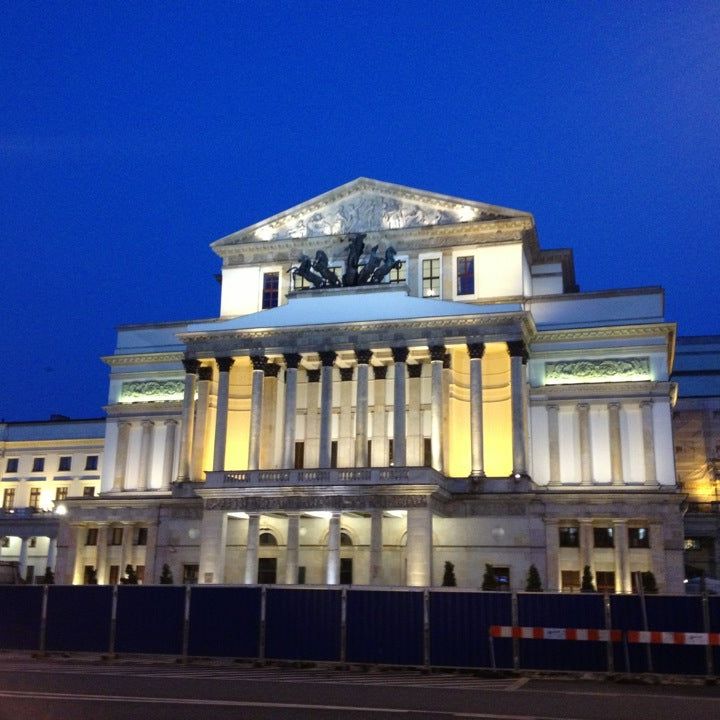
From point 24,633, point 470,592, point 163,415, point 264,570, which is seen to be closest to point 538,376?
point 264,570

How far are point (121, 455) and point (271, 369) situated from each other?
516 inches

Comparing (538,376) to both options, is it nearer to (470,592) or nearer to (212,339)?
(212,339)

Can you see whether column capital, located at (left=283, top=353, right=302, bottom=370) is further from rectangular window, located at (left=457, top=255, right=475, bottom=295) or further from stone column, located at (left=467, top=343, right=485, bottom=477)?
rectangular window, located at (left=457, top=255, right=475, bottom=295)

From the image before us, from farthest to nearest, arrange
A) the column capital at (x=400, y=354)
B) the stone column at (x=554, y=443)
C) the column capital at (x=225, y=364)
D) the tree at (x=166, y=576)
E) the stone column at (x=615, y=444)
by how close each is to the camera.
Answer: the column capital at (x=225, y=364), the stone column at (x=554, y=443), the column capital at (x=400, y=354), the stone column at (x=615, y=444), the tree at (x=166, y=576)

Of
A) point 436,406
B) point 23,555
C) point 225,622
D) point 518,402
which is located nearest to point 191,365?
point 436,406

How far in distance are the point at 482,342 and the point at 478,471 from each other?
7452 millimetres

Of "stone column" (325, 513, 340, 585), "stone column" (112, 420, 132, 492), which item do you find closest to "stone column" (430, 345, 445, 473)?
"stone column" (325, 513, 340, 585)

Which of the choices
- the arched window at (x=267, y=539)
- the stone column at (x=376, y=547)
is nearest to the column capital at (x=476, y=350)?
the stone column at (x=376, y=547)

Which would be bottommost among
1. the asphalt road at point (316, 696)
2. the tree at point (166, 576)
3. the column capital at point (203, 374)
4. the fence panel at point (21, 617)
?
the asphalt road at point (316, 696)

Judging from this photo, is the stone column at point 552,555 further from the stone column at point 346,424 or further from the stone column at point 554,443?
the stone column at point 346,424

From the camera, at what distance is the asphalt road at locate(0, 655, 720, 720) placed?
720 inches

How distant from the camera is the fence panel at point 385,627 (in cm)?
2723

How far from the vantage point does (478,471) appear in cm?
5062

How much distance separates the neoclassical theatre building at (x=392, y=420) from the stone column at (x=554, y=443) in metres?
0.14
